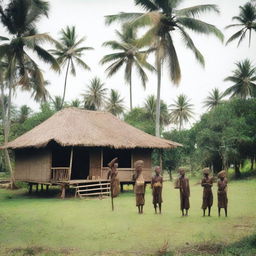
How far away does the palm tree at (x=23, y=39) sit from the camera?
19.9 metres

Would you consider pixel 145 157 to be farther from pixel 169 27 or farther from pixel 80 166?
pixel 169 27

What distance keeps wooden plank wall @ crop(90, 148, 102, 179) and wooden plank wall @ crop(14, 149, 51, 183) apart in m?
2.12

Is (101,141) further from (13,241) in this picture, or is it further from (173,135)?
(173,135)

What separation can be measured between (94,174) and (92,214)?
21.8ft

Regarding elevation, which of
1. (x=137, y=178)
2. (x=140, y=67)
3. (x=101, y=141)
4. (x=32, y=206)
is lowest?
(x=32, y=206)

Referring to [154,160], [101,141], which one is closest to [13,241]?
[101,141]

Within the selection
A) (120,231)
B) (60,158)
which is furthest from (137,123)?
(120,231)

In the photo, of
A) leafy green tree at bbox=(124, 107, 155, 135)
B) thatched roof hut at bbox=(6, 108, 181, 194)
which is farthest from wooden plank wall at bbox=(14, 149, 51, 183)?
leafy green tree at bbox=(124, 107, 155, 135)

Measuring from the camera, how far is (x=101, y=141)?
1711 centimetres

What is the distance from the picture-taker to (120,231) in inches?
333

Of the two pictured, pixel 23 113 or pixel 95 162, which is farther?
pixel 23 113

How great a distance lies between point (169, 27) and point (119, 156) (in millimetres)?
8310

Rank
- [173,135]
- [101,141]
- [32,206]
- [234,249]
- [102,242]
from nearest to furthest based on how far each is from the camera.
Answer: [234,249], [102,242], [32,206], [101,141], [173,135]

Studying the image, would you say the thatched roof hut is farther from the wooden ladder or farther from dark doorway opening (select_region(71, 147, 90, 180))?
the wooden ladder
